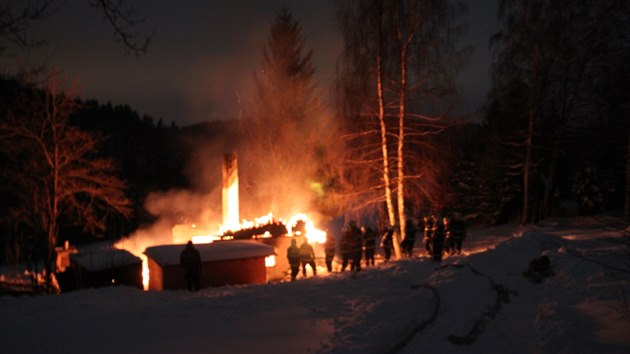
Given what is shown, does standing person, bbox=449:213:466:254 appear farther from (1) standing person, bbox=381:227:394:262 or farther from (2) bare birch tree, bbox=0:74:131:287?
(2) bare birch tree, bbox=0:74:131:287

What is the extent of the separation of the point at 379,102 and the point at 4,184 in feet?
48.0

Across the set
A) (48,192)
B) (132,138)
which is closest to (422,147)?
(48,192)

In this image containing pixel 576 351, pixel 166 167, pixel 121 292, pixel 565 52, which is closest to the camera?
pixel 576 351

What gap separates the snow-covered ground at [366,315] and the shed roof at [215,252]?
283cm

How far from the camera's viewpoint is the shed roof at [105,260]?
16844 millimetres

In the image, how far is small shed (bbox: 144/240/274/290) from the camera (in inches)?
507

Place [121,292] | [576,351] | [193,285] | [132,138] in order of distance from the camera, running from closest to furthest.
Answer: [576,351] → [121,292] → [193,285] → [132,138]

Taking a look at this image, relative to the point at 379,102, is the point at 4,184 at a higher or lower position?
lower

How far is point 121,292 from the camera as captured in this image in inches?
384

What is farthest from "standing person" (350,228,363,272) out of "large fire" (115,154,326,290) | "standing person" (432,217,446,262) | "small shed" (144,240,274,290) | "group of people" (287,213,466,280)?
"large fire" (115,154,326,290)

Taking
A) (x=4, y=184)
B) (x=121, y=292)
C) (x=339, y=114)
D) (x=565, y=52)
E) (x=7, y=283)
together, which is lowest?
(x=7, y=283)

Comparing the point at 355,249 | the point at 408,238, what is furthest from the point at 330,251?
the point at 408,238

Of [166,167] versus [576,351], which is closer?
[576,351]

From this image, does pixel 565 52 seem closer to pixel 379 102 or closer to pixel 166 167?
pixel 379 102
